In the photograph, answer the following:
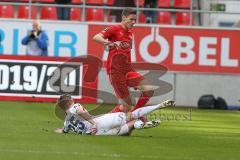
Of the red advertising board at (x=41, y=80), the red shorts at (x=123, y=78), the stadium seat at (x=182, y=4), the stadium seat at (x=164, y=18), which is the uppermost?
the stadium seat at (x=182, y=4)

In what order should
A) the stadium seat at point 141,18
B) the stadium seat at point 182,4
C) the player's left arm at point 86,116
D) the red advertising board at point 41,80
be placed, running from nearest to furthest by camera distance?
the player's left arm at point 86,116 < the red advertising board at point 41,80 < the stadium seat at point 141,18 < the stadium seat at point 182,4

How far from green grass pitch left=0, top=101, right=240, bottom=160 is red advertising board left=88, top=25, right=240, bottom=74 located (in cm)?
506

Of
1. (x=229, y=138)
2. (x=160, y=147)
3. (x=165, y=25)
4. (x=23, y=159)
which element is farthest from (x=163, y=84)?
(x=23, y=159)

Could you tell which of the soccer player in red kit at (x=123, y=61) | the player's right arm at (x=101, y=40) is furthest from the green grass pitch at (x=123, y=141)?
the player's right arm at (x=101, y=40)

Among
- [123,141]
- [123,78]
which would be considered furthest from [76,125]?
[123,78]

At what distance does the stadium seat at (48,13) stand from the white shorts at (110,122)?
42.6ft

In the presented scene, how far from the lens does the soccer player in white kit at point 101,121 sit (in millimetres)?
14438

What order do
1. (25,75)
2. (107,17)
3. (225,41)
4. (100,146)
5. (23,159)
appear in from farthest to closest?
(107,17) < (225,41) < (25,75) < (100,146) < (23,159)

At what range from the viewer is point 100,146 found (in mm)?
13039

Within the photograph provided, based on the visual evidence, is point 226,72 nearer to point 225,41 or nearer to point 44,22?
point 225,41

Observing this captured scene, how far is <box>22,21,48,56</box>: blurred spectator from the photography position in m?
24.2

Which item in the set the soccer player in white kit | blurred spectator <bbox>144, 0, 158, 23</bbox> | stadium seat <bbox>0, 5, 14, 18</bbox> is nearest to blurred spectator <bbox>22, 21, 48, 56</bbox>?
stadium seat <bbox>0, 5, 14, 18</bbox>

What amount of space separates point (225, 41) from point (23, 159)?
1454 cm

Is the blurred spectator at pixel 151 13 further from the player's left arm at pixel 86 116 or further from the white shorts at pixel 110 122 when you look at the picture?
the player's left arm at pixel 86 116
